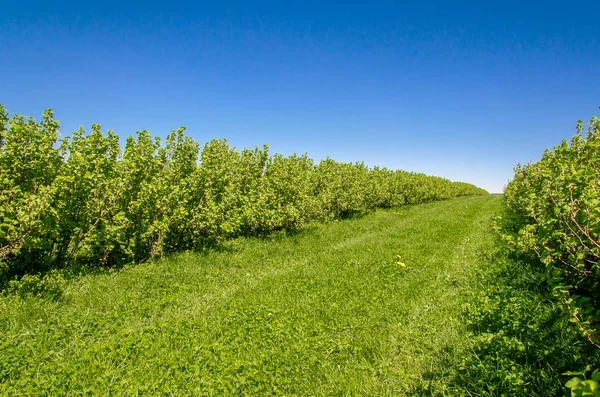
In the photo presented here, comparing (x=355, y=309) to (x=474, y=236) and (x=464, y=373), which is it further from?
(x=474, y=236)

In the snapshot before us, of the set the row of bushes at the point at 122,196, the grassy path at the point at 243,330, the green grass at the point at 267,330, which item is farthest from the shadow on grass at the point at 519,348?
the row of bushes at the point at 122,196

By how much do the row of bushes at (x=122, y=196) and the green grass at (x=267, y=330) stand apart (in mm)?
997

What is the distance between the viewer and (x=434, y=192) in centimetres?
3722

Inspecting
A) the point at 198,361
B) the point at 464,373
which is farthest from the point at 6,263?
the point at 464,373

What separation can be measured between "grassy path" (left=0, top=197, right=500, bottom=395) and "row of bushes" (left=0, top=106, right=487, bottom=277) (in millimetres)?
1022

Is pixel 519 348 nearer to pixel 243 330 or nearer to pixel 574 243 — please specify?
pixel 574 243

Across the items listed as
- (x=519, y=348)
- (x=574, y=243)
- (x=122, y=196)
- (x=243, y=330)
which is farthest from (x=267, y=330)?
(x=122, y=196)

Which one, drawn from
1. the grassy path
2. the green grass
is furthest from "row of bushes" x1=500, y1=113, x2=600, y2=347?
the grassy path

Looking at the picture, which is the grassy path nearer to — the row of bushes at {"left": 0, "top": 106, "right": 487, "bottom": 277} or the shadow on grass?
the shadow on grass

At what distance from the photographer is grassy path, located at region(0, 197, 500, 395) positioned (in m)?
4.34

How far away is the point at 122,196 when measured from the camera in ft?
26.3

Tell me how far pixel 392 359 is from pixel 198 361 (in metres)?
2.98

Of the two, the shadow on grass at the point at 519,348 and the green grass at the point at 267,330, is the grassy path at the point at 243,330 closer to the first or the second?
the green grass at the point at 267,330

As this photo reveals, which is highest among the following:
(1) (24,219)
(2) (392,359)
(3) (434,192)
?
(3) (434,192)
